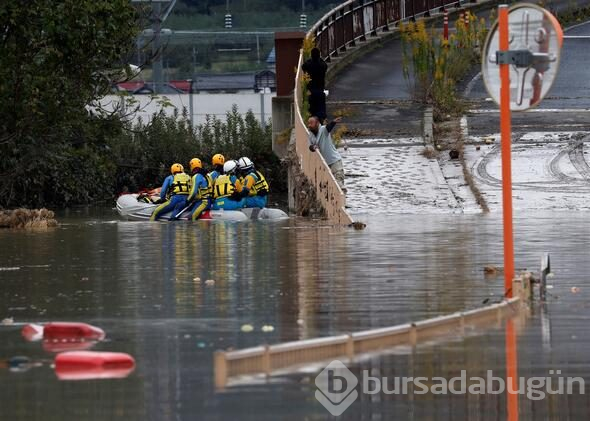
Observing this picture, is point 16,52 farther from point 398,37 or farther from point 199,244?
point 398,37

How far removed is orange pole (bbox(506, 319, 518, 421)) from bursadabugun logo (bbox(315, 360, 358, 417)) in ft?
2.80

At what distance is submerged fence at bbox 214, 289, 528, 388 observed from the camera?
9.10m

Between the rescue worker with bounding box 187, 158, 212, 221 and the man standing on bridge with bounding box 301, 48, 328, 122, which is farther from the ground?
the man standing on bridge with bounding box 301, 48, 328, 122

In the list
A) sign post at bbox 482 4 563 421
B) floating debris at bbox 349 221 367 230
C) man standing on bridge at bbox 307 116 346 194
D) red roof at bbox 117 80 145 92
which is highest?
red roof at bbox 117 80 145 92

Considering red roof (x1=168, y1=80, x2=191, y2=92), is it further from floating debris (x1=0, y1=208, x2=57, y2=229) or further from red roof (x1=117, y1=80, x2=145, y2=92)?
floating debris (x1=0, y1=208, x2=57, y2=229)

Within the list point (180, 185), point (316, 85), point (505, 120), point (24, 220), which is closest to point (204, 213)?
point (180, 185)

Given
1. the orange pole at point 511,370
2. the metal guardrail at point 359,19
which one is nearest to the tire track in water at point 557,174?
the metal guardrail at point 359,19

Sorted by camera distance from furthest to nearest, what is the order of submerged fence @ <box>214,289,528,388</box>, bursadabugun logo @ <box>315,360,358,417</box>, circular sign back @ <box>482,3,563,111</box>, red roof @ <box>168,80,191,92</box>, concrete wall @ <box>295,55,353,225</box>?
red roof @ <box>168,80,191,92</box>, concrete wall @ <box>295,55,353,225</box>, circular sign back @ <box>482,3,563,111</box>, submerged fence @ <box>214,289,528,388</box>, bursadabugun logo @ <box>315,360,358,417</box>

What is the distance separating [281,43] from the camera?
32062mm

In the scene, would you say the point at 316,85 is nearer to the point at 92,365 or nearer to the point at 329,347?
the point at 329,347


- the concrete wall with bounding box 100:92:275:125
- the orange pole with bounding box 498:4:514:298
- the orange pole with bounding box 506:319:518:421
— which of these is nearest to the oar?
the orange pole with bounding box 498:4:514:298

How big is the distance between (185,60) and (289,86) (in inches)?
1214

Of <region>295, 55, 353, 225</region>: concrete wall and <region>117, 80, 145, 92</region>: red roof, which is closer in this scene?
<region>295, 55, 353, 225</region>: concrete wall

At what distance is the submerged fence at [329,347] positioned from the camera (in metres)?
9.10
